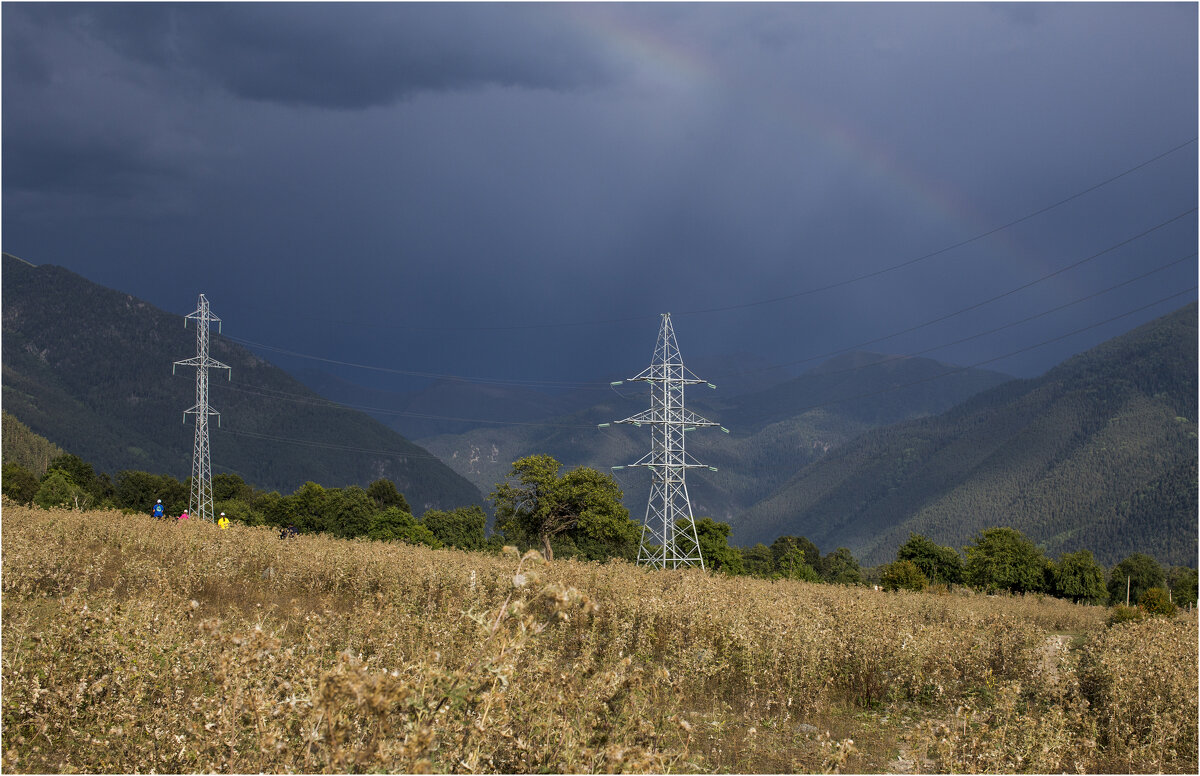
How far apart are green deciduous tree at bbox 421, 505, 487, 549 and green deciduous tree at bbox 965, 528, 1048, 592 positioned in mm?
40927

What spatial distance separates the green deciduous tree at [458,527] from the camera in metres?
73.4

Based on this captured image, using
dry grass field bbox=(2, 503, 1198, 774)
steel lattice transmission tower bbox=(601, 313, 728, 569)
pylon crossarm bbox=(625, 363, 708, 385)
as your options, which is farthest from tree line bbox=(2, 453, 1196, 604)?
dry grass field bbox=(2, 503, 1198, 774)

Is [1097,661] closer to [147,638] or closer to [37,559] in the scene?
[147,638]

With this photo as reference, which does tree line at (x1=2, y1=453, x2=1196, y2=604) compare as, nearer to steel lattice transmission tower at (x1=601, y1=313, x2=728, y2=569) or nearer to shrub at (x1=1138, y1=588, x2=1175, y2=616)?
shrub at (x1=1138, y1=588, x2=1175, y2=616)

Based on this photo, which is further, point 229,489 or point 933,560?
point 229,489

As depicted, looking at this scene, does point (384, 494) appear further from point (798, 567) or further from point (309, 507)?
point (798, 567)

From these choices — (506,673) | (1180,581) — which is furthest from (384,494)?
(506,673)

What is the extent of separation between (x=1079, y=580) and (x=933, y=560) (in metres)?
11.0

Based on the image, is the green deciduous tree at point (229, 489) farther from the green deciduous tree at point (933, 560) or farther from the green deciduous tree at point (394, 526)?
the green deciduous tree at point (933, 560)

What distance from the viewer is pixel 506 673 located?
336 cm

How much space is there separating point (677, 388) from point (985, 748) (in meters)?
39.6

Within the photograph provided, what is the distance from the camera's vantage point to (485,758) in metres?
3.85

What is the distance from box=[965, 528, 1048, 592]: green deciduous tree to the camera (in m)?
58.6

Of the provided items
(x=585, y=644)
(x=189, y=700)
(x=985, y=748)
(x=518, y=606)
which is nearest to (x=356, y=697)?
(x=518, y=606)
